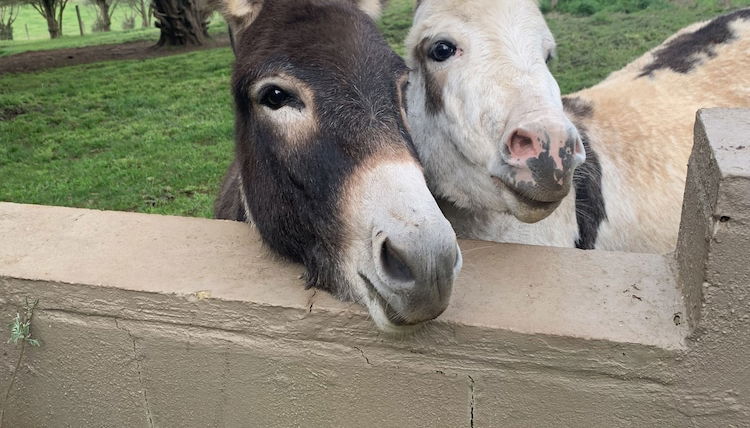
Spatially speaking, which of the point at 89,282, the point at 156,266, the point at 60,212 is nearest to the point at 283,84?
the point at 156,266

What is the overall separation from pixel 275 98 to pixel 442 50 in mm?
870

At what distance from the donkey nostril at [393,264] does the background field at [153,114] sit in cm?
237

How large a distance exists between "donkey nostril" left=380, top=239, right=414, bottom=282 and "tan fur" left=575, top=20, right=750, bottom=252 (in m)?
1.76

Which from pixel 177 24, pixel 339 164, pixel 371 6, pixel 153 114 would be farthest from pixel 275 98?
pixel 177 24

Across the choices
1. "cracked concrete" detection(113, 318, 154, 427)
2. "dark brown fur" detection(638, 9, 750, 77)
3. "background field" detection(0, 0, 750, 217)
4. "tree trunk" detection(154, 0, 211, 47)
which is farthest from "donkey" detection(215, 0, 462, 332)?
"tree trunk" detection(154, 0, 211, 47)

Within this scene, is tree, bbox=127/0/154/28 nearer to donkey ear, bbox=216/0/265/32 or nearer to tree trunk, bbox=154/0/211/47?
tree trunk, bbox=154/0/211/47

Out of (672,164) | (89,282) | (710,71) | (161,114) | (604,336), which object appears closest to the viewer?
(604,336)

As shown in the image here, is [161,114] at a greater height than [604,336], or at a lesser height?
lesser

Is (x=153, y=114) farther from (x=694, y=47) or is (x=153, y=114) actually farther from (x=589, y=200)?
(x=589, y=200)

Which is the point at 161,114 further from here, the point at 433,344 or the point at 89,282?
the point at 433,344

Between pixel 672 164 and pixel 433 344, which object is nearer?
pixel 433 344

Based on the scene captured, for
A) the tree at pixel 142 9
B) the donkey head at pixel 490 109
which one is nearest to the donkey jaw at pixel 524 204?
the donkey head at pixel 490 109

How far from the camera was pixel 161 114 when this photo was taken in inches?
354

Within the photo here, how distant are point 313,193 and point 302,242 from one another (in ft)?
0.64
